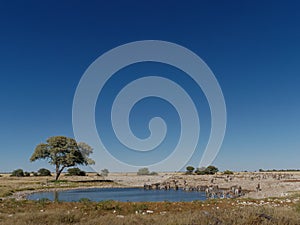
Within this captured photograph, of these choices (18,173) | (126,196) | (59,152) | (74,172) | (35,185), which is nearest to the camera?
(126,196)

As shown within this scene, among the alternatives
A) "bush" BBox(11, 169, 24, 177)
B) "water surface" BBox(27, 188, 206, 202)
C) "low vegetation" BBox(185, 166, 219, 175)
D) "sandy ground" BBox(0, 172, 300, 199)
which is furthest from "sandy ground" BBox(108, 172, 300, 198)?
"bush" BBox(11, 169, 24, 177)

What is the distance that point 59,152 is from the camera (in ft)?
204

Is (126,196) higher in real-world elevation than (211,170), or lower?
lower

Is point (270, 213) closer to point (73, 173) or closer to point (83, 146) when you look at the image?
point (83, 146)

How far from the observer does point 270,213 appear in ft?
38.9

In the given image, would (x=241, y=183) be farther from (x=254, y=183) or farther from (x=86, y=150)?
(x=86, y=150)

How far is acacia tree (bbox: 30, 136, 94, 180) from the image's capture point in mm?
61594

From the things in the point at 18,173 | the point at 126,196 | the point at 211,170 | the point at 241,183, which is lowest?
the point at 126,196

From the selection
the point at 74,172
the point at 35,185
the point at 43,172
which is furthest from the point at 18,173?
the point at 35,185

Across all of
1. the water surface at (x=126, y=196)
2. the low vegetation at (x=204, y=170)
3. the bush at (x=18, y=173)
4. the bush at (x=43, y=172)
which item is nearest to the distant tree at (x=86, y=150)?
the water surface at (x=126, y=196)

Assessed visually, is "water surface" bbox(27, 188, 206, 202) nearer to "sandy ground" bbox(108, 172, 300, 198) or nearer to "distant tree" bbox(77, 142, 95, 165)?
"sandy ground" bbox(108, 172, 300, 198)

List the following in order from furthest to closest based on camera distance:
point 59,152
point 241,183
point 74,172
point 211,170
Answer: point 211,170 → point 74,172 → point 59,152 → point 241,183

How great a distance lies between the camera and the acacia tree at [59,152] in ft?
202

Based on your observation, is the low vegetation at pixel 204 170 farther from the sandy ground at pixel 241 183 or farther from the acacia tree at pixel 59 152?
the acacia tree at pixel 59 152
